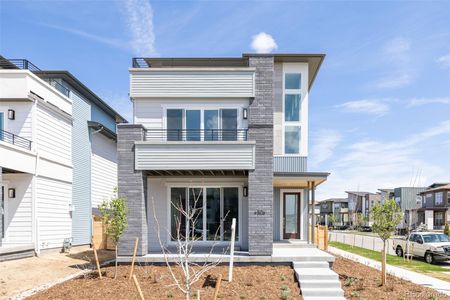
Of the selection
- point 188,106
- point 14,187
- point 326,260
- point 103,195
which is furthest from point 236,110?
point 103,195

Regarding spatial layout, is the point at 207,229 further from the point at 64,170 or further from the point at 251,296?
the point at 64,170

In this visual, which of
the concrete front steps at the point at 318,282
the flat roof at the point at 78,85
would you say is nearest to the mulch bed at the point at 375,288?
the concrete front steps at the point at 318,282

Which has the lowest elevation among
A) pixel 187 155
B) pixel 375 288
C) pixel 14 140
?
pixel 375 288

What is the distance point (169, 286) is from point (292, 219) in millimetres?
10824

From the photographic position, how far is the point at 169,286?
28.3 ft

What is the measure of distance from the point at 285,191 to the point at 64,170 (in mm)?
11688

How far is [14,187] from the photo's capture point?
16156mm

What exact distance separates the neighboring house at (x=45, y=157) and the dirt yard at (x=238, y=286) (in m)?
5.34

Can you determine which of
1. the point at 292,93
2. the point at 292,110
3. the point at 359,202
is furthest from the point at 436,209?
the point at 292,93

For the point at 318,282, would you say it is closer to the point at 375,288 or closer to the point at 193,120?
the point at 375,288

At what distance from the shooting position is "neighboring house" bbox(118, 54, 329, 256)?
13469mm

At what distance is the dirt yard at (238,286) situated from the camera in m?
9.66

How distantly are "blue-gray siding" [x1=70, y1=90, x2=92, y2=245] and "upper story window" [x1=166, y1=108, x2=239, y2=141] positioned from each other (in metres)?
8.03

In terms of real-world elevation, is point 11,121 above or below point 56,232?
above
